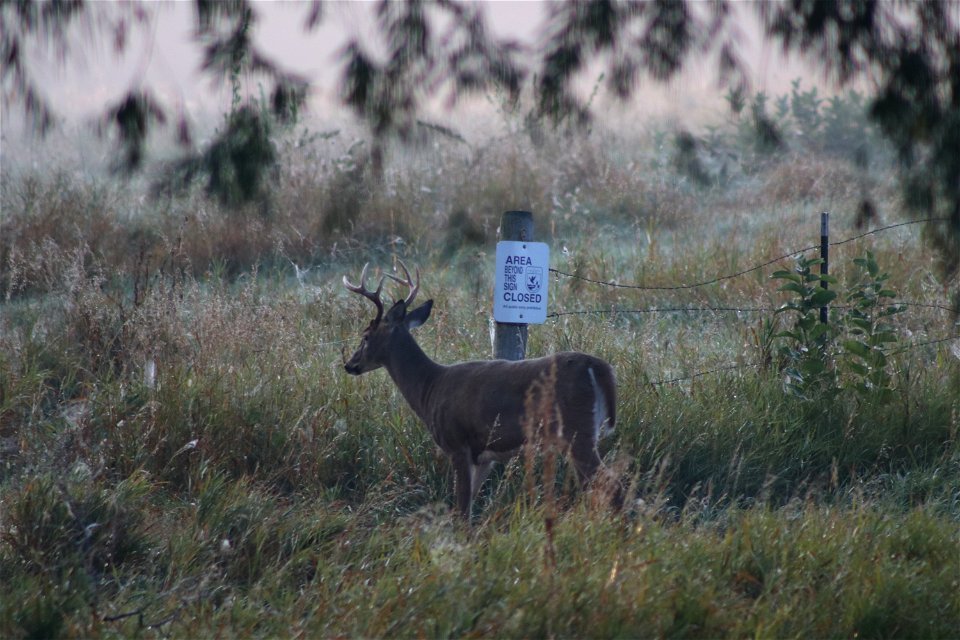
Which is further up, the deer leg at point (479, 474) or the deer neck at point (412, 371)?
the deer neck at point (412, 371)

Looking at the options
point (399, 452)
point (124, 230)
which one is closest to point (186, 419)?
point (399, 452)

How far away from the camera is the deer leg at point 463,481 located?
6.18 m

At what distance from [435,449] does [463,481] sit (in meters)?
0.57

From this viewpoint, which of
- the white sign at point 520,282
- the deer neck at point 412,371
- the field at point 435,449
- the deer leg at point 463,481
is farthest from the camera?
the deer neck at point 412,371

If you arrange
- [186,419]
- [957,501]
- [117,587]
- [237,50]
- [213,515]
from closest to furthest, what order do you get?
[237,50]
[117,587]
[213,515]
[957,501]
[186,419]

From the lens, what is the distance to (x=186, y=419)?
6.50 m

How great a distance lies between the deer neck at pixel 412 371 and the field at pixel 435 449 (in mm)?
189

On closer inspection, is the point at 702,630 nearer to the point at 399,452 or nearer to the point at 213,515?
the point at 213,515

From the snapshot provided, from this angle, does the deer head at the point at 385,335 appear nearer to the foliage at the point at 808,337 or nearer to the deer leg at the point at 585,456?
the deer leg at the point at 585,456

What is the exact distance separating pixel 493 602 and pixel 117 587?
177cm

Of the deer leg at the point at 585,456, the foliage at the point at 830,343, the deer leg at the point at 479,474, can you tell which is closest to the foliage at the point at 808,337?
the foliage at the point at 830,343

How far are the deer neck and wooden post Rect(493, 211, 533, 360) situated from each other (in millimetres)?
446

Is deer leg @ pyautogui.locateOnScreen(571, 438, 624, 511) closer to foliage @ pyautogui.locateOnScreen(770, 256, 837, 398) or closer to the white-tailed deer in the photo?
the white-tailed deer

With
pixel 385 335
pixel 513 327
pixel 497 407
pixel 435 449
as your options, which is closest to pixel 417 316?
pixel 385 335
